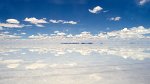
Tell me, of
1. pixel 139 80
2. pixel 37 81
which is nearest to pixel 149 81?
pixel 139 80

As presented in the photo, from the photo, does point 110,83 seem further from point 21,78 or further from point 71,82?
point 21,78

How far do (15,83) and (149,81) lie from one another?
1635 cm

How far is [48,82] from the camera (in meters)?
24.2

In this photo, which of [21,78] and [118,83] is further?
[21,78]

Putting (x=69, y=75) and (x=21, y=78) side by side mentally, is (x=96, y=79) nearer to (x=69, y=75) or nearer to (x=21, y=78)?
(x=69, y=75)

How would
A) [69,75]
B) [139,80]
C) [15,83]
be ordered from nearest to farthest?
[15,83] < [139,80] < [69,75]

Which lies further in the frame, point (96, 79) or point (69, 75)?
point (69, 75)

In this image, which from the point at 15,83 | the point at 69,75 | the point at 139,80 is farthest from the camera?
the point at 69,75

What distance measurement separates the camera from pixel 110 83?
78.9ft

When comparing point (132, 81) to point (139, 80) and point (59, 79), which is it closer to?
point (139, 80)

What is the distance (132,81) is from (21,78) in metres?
14.4

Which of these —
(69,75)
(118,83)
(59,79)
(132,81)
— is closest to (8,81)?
(59,79)

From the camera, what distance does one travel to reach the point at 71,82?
79.7 ft

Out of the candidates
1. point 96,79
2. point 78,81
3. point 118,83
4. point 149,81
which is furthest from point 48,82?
point 149,81
